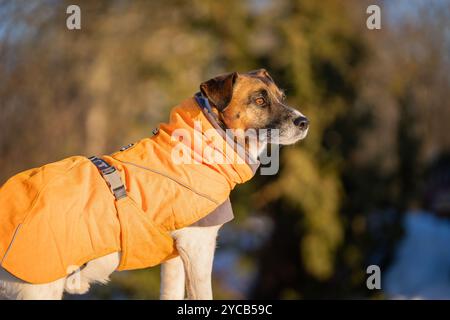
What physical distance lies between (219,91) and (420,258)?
9.39 metres

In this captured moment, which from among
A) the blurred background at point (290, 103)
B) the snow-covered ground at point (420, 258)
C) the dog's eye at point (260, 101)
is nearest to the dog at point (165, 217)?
the dog's eye at point (260, 101)

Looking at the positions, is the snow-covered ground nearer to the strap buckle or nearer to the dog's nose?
the dog's nose

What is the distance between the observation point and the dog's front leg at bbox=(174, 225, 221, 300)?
11.9 feet

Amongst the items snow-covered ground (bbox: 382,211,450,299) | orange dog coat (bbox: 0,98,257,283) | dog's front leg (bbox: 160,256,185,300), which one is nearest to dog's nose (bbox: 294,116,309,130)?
orange dog coat (bbox: 0,98,257,283)

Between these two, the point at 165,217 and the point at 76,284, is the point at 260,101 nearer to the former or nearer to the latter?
the point at 165,217

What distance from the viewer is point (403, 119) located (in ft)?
37.3

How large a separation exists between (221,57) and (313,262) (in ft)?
15.4

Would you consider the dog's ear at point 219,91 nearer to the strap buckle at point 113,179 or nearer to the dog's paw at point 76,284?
the strap buckle at point 113,179

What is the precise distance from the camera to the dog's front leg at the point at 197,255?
3.63m

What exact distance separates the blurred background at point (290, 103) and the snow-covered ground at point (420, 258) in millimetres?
32

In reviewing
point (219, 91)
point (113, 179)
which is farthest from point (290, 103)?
point (113, 179)

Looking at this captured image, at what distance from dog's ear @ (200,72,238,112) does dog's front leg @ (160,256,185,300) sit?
1.31 meters
